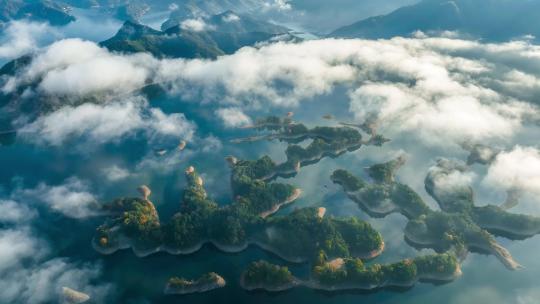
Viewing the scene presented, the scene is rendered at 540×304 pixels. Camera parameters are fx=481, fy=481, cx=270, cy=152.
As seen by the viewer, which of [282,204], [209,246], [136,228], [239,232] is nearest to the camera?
[239,232]

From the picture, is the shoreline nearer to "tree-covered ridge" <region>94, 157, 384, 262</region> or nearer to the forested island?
the forested island

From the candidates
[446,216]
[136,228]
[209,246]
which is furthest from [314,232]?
[136,228]

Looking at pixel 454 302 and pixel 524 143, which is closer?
pixel 454 302

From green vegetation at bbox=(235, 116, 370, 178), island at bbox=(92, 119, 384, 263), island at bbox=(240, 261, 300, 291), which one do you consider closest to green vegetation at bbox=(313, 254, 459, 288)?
island at bbox=(92, 119, 384, 263)

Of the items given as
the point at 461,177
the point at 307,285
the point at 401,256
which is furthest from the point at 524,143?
the point at 307,285

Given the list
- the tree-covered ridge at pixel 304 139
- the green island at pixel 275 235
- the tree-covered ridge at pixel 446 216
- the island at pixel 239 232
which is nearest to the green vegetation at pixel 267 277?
the green island at pixel 275 235

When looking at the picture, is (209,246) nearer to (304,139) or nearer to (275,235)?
(275,235)

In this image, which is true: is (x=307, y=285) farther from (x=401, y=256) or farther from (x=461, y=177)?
(x=461, y=177)
